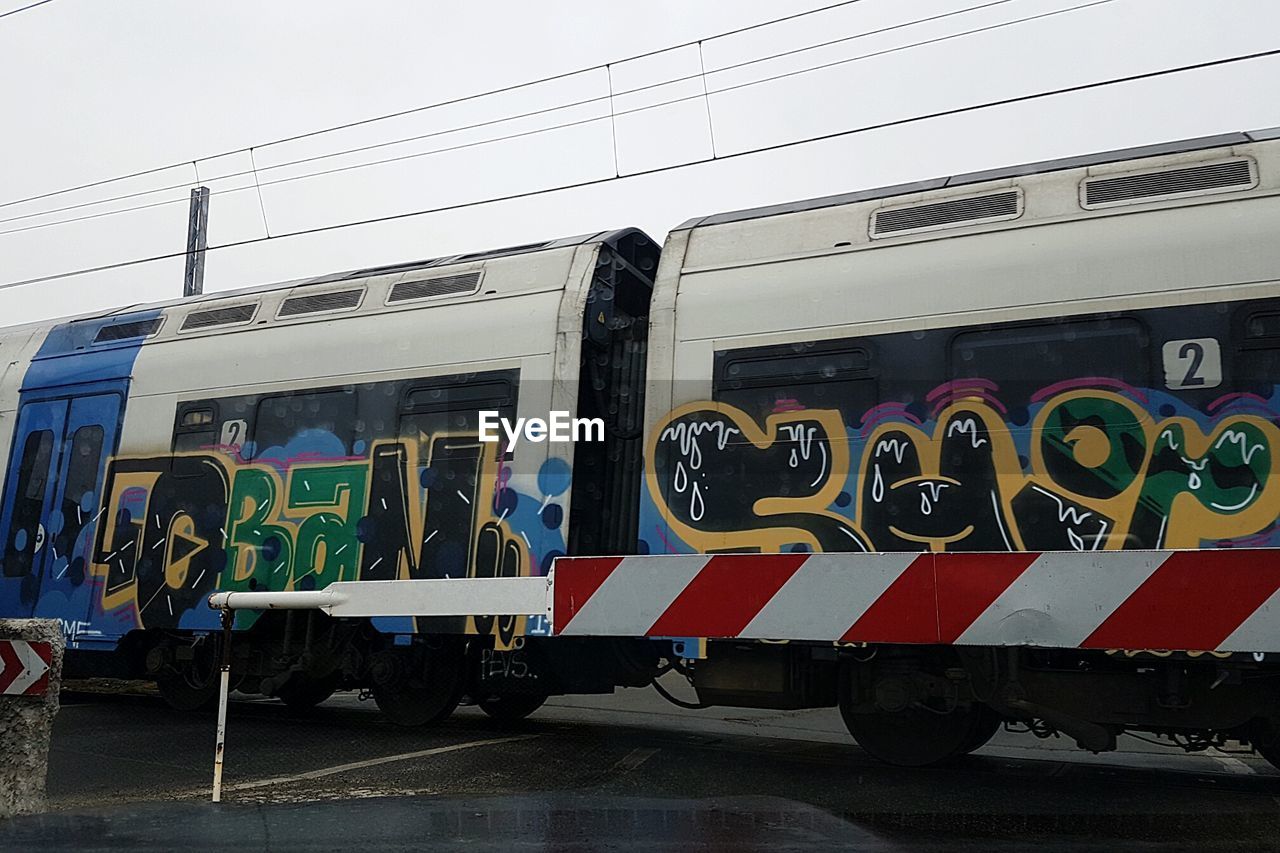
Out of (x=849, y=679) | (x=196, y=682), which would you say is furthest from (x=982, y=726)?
(x=196, y=682)

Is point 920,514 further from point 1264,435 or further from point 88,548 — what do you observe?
point 88,548

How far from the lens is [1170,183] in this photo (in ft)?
20.4

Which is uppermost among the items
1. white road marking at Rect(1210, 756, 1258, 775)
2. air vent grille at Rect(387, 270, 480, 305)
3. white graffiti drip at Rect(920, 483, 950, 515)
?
air vent grille at Rect(387, 270, 480, 305)

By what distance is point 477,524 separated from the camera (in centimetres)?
759

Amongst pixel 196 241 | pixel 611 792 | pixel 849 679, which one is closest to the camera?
pixel 611 792

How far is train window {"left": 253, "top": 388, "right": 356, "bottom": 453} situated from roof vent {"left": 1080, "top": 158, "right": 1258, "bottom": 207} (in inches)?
214

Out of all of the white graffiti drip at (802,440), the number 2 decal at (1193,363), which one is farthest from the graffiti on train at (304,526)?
the number 2 decal at (1193,363)

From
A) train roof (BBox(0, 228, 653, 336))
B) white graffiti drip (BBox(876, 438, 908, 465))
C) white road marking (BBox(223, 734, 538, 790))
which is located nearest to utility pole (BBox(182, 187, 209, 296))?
train roof (BBox(0, 228, 653, 336))

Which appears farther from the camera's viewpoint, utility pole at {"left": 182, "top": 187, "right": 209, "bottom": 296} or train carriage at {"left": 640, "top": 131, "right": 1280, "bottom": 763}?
utility pole at {"left": 182, "top": 187, "right": 209, "bottom": 296}

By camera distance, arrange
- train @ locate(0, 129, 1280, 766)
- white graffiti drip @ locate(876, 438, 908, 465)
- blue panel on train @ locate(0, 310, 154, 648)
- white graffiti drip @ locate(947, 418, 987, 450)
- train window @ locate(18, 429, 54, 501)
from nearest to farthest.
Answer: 1. train @ locate(0, 129, 1280, 766)
2. white graffiti drip @ locate(947, 418, 987, 450)
3. white graffiti drip @ locate(876, 438, 908, 465)
4. blue panel on train @ locate(0, 310, 154, 648)
5. train window @ locate(18, 429, 54, 501)

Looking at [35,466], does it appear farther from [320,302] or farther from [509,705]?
[509,705]

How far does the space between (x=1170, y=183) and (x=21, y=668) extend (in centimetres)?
649

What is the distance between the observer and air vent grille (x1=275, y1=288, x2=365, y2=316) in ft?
29.0

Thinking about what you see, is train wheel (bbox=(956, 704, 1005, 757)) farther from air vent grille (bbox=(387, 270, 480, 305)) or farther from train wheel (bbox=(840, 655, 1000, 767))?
air vent grille (bbox=(387, 270, 480, 305))
